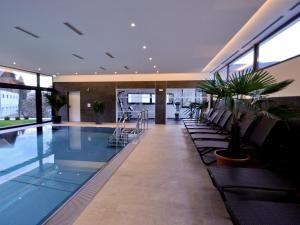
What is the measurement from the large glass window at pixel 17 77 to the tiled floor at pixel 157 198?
8131 millimetres

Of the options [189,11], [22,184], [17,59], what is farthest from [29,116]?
[189,11]

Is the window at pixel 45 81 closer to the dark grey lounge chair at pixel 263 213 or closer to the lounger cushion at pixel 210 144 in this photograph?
the lounger cushion at pixel 210 144

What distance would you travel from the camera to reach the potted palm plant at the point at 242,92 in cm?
249

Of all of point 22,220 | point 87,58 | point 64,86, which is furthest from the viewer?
point 64,86

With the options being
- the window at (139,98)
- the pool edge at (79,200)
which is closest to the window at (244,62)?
the pool edge at (79,200)

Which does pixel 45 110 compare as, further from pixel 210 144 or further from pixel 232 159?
pixel 232 159

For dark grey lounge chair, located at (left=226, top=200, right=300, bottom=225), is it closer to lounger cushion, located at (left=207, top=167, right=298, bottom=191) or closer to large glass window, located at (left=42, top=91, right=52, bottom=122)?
lounger cushion, located at (left=207, top=167, right=298, bottom=191)

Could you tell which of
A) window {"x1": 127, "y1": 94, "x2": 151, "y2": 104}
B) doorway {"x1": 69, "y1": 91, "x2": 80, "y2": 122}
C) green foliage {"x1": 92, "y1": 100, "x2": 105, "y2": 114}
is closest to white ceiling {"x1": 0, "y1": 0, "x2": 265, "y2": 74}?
green foliage {"x1": 92, "y1": 100, "x2": 105, "y2": 114}

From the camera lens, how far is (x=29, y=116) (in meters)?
10.6

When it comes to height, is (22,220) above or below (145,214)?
below

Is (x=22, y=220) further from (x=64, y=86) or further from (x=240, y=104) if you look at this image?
(x=64, y=86)

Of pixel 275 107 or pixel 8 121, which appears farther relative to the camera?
pixel 8 121

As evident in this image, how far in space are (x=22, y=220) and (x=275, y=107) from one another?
136 inches

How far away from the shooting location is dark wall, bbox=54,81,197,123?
10.9m
